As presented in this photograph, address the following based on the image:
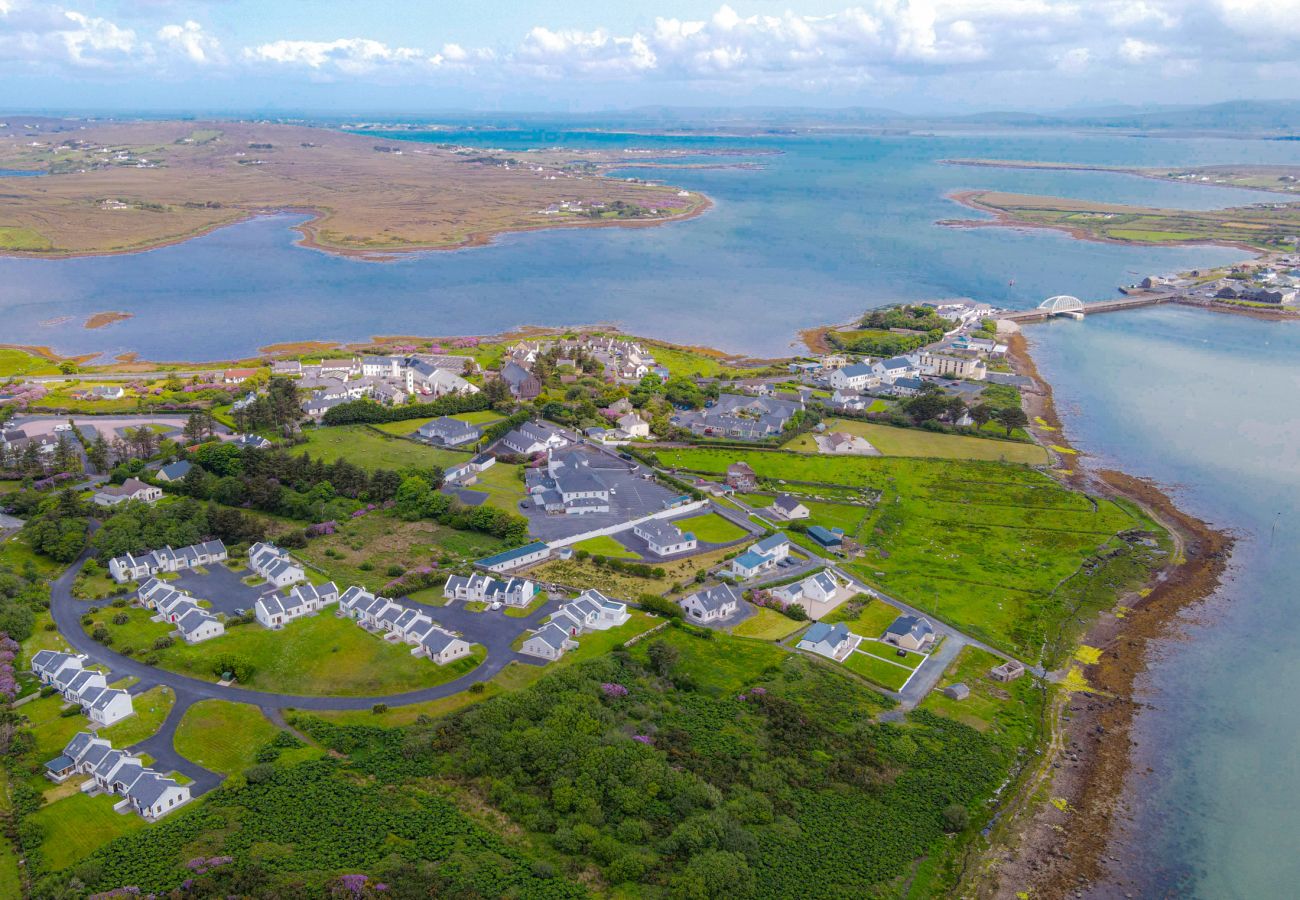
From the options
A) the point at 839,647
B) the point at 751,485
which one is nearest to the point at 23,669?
the point at 839,647

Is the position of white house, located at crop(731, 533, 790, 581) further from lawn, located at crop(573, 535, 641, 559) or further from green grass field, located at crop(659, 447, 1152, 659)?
lawn, located at crop(573, 535, 641, 559)

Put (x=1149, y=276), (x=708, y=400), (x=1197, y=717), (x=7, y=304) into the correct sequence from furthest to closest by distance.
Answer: (x=1149, y=276) < (x=7, y=304) < (x=708, y=400) < (x=1197, y=717)

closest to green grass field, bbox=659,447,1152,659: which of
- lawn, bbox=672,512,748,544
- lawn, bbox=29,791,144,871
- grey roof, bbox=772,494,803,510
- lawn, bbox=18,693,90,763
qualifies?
grey roof, bbox=772,494,803,510

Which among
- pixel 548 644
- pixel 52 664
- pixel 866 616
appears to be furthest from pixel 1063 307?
pixel 52 664

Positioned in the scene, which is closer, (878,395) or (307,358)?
(878,395)

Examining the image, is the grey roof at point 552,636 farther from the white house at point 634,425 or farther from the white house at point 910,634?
the white house at point 634,425

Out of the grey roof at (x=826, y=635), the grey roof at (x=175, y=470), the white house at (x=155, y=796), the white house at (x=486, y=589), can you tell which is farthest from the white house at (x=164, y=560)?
the grey roof at (x=826, y=635)

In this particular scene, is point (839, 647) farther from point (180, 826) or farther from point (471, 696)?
point (180, 826)

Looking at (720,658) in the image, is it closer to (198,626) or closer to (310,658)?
(310,658)
